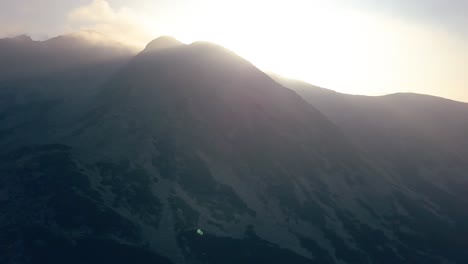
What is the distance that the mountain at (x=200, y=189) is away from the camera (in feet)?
394

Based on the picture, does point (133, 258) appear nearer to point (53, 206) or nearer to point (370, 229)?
point (53, 206)

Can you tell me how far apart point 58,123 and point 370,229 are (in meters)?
116

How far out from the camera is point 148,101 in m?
189

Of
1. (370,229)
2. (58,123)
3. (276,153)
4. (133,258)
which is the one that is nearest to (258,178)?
(276,153)

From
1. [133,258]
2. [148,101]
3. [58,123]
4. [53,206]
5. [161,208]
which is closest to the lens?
[133,258]

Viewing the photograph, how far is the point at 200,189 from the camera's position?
495 ft

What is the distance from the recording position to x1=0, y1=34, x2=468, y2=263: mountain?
4724 inches

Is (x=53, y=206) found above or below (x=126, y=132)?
below

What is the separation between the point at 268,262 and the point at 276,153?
59.6m

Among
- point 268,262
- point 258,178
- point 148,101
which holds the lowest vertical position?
point 268,262

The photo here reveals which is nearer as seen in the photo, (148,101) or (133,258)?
(133,258)

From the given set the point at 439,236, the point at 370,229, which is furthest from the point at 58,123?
the point at 439,236

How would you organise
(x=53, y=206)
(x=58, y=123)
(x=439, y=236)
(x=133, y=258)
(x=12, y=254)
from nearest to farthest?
(x=12, y=254) < (x=133, y=258) < (x=53, y=206) < (x=439, y=236) < (x=58, y=123)

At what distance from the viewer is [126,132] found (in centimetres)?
16812
